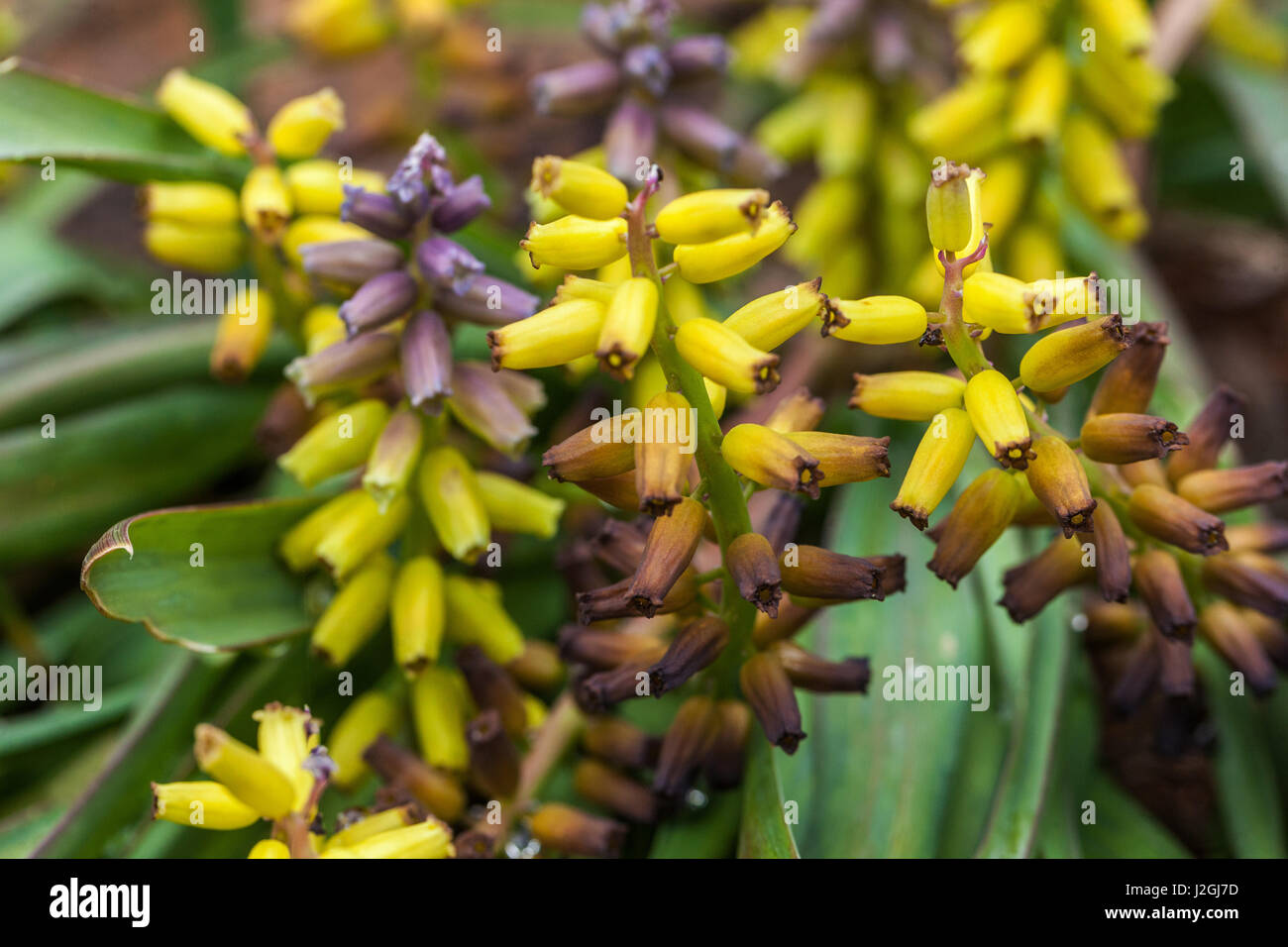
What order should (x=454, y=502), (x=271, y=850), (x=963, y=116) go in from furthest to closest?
(x=963, y=116)
(x=454, y=502)
(x=271, y=850)

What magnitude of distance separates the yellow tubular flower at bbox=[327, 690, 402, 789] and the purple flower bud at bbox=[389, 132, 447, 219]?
0.73 meters

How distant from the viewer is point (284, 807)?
129 cm

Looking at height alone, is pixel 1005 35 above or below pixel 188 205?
above

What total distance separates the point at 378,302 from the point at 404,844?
679 millimetres

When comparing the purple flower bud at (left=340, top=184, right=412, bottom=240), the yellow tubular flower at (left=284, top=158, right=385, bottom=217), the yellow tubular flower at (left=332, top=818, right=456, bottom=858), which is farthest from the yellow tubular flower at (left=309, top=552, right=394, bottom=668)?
the yellow tubular flower at (left=284, top=158, right=385, bottom=217)

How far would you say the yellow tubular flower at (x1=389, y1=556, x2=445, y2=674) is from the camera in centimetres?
160

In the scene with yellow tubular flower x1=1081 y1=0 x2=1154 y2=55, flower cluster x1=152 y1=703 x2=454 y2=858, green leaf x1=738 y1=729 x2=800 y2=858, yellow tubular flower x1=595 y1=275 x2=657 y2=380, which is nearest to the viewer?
yellow tubular flower x1=595 y1=275 x2=657 y2=380

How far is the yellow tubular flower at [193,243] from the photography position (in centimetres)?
190

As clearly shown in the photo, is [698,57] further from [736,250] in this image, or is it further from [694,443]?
[694,443]

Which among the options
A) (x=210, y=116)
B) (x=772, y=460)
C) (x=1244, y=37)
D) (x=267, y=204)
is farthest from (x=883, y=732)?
(x=1244, y=37)

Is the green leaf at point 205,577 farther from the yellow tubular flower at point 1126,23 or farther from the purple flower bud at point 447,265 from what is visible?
the yellow tubular flower at point 1126,23

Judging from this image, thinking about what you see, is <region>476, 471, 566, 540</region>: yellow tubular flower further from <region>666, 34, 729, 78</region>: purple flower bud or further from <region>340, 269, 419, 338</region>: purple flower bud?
<region>666, 34, 729, 78</region>: purple flower bud

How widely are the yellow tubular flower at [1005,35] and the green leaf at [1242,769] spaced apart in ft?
3.53

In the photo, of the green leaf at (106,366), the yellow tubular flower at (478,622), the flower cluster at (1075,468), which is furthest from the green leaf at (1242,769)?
the green leaf at (106,366)
